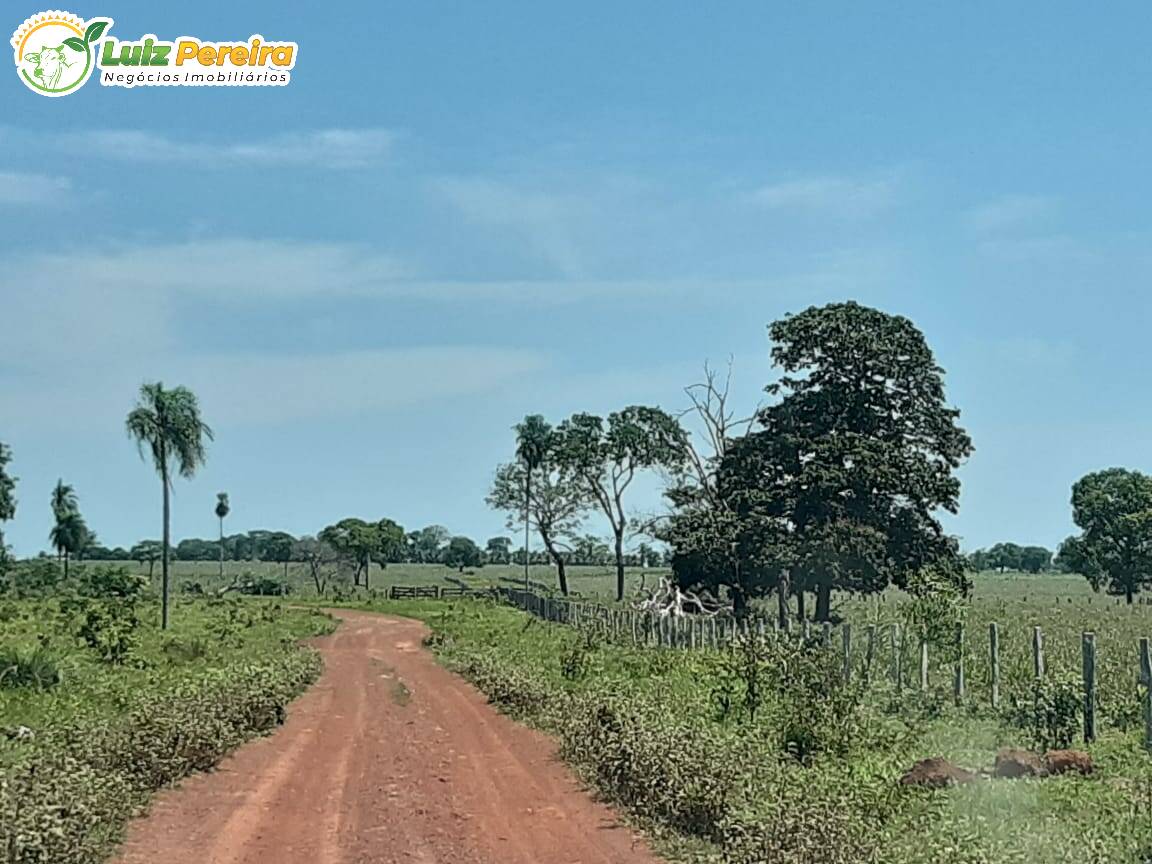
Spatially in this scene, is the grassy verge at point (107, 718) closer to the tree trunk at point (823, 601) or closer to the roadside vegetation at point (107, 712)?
the roadside vegetation at point (107, 712)

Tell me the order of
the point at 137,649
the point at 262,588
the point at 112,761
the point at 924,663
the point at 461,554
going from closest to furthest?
the point at 112,761
the point at 924,663
the point at 137,649
the point at 262,588
the point at 461,554

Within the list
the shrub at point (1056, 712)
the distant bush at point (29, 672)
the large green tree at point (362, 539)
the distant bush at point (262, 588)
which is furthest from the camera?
the large green tree at point (362, 539)

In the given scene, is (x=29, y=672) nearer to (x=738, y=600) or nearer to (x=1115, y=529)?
(x=738, y=600)

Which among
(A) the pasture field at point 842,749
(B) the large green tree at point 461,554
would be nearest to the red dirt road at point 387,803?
(A) the pasture field at point 842,749

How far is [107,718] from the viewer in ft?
59.0

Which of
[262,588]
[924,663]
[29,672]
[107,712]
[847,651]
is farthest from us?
[262,588]

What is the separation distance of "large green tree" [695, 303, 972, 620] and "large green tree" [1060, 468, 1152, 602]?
36340mm

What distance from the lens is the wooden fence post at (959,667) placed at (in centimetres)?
2023

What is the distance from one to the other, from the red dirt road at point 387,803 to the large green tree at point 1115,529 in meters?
56.4

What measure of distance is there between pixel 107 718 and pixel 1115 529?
64835 millimetres

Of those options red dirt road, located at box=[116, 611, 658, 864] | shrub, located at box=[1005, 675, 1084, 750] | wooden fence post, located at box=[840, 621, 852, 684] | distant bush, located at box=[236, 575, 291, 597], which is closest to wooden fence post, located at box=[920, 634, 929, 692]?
wooden fence post, located at box=[840, 621, 852, 684]

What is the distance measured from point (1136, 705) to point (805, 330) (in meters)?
22.8

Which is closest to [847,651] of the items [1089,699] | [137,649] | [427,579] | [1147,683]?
[1089,699]

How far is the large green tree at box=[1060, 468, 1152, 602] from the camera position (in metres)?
70.2
